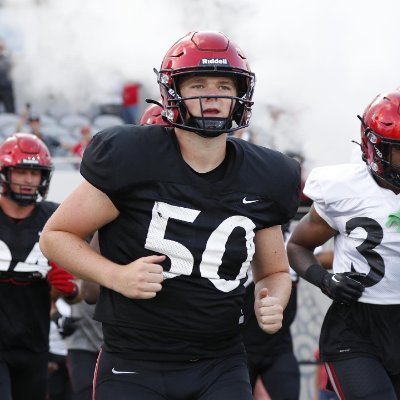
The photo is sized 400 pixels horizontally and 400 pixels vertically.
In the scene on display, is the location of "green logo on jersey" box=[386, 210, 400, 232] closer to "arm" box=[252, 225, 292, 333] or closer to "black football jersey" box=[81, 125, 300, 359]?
"arm" box=[252, 225, 292, 333]

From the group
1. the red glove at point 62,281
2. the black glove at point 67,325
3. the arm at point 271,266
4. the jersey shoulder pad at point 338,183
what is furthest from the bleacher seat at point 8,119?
the arm at point 271,266

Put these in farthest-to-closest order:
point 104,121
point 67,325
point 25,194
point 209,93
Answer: point 104,121 < point 67,325 < point 25,194 < point 209,93

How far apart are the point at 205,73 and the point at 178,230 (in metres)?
0.52

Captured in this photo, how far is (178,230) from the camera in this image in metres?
3.00

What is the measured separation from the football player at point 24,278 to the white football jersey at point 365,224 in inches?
63.9

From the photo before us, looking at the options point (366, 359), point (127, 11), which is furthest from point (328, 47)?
point (366, 359)

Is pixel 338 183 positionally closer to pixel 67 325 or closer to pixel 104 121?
pixel 67 325

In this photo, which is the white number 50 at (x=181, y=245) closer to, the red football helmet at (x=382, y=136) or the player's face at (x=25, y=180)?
the red football helmet at (x=382, y=136)

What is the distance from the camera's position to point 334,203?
152 inches

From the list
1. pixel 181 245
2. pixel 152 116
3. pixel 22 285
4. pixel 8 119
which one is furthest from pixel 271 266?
pixel 8 119

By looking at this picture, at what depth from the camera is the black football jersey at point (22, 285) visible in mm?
4855

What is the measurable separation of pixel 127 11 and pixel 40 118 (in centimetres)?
183

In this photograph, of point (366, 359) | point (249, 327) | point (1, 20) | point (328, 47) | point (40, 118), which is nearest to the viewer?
point (366, 359)

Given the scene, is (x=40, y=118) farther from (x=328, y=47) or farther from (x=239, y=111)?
(x=239, y=111)
